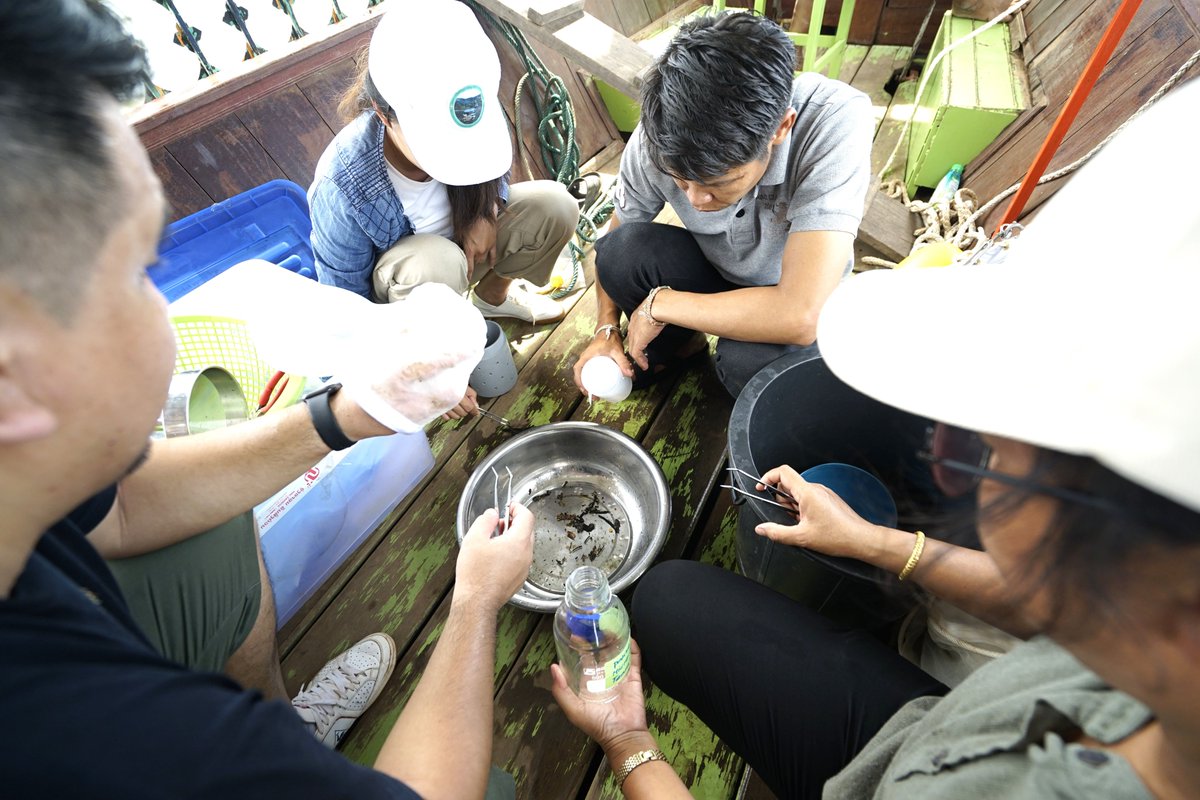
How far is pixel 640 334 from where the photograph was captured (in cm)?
136

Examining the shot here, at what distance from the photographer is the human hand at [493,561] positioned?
86 centimetres

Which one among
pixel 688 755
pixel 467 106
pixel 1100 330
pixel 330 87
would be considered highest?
pixel 1100 330

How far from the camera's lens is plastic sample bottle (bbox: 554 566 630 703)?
0.91 metres

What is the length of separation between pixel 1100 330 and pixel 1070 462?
0.28 ft

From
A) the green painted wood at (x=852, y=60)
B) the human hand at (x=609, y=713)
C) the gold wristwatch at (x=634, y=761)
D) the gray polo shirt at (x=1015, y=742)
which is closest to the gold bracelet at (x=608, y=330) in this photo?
the human hand at (x=609, y=713)

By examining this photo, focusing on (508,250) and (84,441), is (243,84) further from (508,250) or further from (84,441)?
(84,441)

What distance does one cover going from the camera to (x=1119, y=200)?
0.34m

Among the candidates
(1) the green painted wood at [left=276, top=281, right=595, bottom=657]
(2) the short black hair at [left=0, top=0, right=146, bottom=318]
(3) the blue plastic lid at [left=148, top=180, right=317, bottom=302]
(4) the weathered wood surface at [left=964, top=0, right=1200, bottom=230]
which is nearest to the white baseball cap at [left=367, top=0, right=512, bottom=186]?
(1) the green painted wood at [left=276, top=281, right=595, bottom=657]

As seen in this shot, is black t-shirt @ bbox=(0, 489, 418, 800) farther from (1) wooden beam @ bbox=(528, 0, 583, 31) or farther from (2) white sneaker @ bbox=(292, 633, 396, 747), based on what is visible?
(1) wooden beam @ bbox=(528, 0, 583, 31)

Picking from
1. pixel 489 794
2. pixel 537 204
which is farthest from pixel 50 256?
pixel 537 204

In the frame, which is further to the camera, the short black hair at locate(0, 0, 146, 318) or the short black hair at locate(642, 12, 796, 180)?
the short black hair at locate(642, 12, 796, 180)

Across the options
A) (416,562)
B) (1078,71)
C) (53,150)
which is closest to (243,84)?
(416,562)

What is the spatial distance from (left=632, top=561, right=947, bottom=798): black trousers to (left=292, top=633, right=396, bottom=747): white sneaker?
0.57 m

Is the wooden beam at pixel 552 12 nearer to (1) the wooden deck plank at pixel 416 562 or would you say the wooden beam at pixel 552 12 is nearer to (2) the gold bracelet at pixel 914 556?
(1) the wooden deck plank at pixel 416 562
